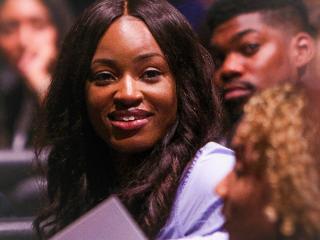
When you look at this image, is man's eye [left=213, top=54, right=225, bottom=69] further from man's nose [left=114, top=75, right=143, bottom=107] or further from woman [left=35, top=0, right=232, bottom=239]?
man's nose [left=114, top=75, right=143, bottom=107]

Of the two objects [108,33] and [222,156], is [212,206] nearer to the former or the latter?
[222,156]

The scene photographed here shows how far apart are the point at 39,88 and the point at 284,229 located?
162 centimetres

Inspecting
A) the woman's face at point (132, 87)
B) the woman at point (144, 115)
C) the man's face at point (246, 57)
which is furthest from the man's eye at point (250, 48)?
the woman's face at point (132, 87)

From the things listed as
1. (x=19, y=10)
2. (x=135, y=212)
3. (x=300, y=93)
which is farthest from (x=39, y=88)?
(x=300, y=93)

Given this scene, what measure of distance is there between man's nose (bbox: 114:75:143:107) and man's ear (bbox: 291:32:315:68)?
0.41 meters

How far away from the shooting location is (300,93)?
169 centimetres

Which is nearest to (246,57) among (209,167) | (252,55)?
(252,55)

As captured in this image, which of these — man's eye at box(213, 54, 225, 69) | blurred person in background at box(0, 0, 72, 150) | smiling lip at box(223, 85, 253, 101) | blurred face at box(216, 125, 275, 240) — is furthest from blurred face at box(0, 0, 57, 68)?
Result: blurred face at box(216, 125, 275, 240)

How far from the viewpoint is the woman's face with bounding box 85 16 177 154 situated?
6.86 feet

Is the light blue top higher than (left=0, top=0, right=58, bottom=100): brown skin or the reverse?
higher

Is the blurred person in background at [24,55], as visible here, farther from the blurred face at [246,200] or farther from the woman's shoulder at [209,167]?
the blurred face at [246,200]

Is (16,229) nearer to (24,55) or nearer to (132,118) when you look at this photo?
(132,118)

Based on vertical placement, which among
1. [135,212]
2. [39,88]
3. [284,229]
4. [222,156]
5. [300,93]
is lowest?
[39,88]

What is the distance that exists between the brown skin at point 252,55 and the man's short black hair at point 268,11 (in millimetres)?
19
